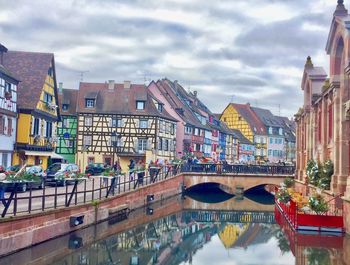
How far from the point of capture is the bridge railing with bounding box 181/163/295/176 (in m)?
53.1

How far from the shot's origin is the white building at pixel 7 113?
38938 mm

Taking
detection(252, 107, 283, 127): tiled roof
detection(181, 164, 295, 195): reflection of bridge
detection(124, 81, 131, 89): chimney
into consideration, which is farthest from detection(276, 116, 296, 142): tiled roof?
detection(181, 164, 295, 195): reflection of bridge

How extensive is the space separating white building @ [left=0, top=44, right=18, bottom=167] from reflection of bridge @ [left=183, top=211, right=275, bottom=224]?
14.8 meters

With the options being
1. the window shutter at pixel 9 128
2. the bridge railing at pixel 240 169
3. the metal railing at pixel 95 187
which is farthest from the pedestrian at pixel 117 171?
the window shutter at pixel 9 128

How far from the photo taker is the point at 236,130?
111188 mm

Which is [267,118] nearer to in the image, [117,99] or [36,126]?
[117,99]

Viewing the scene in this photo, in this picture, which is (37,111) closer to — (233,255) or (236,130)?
(233,255)

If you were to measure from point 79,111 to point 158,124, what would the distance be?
977 centimetres

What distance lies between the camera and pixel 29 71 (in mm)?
47562

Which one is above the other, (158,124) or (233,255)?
(158,124)

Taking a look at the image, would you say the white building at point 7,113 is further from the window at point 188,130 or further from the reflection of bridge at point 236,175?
the window at point 188,130

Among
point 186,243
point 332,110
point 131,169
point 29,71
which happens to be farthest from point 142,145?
point 186,243

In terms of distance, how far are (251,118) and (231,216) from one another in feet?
245

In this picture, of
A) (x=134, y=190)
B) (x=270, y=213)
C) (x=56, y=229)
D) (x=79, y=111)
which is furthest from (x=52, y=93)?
(x=56, y=229)
